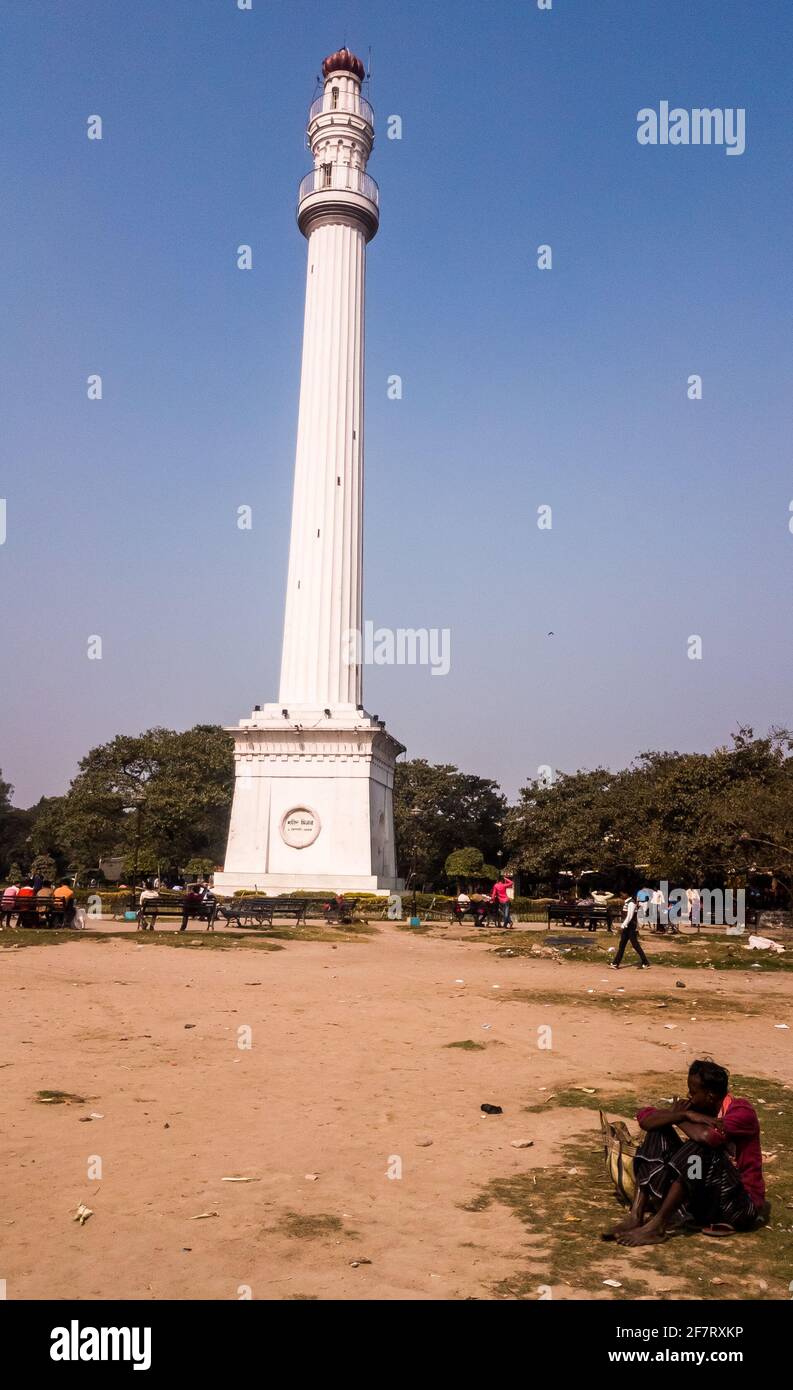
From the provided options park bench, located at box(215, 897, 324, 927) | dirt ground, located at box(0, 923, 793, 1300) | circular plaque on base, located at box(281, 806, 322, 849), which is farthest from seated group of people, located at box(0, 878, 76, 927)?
circular plaque on base, located at box(281, 806, 322, 849)

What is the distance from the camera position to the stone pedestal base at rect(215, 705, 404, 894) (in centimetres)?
3516

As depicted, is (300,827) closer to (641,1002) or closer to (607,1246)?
(641,1002)

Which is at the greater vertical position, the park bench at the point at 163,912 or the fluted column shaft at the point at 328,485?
the fluted column shaft at the point at 328,485

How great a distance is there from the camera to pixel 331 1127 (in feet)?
24.2

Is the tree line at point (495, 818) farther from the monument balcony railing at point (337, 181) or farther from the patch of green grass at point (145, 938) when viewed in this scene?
the monument balcony railing at point (337, 181)

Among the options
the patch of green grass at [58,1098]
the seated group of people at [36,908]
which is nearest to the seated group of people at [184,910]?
the seated group of people at [36,908]

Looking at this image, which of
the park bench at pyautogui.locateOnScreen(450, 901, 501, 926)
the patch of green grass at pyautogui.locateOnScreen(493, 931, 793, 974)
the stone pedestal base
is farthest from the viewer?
the stone pedestal base

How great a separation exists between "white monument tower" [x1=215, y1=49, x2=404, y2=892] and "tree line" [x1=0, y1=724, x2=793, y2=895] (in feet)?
31.3

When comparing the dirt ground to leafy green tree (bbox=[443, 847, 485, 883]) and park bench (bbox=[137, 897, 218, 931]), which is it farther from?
leafy green tree (bbox=[443, 847, 485, 883])

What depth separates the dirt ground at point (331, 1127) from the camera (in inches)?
191

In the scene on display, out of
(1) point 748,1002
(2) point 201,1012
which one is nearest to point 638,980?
(1) point 748,1002

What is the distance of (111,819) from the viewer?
174 ft

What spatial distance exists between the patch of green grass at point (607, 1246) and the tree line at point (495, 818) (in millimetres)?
21948

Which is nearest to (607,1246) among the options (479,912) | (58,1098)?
(58,1098)
